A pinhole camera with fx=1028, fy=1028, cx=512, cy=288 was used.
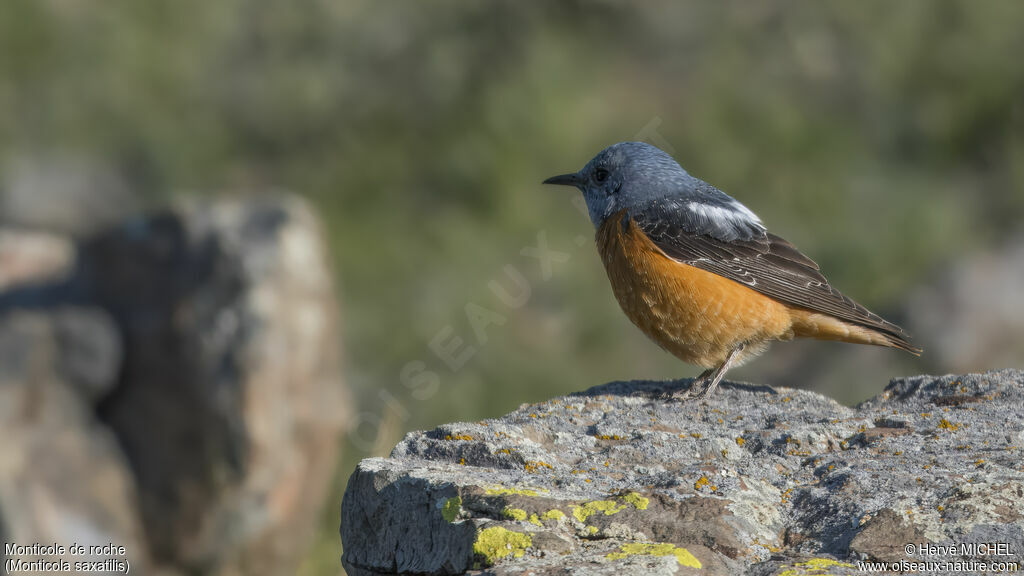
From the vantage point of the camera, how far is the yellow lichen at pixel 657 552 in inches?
129

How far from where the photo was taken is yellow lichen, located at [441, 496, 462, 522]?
3627 mm

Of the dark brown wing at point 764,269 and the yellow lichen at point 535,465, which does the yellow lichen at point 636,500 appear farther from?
the dark brown wing at point 764,269

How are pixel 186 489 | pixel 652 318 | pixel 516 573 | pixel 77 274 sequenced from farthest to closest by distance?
pixel 77 274, pixel 186 489, pixel 652 318, pixel 516 573

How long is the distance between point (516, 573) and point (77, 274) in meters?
8.03

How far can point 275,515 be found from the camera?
9180mm

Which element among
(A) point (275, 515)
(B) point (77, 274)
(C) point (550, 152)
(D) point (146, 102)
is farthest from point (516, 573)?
(D) point (146, 102)

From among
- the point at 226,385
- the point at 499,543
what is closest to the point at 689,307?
the point at 499,543

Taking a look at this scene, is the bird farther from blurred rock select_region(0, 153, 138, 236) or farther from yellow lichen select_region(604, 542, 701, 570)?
blurred rock select_region(0, 153, 138, 236)

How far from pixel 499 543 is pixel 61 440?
7073mm

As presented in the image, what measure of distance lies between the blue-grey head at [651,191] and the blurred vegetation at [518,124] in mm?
6463

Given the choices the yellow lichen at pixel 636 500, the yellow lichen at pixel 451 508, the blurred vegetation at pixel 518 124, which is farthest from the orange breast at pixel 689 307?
the blurred vegetation at pixel 518 124

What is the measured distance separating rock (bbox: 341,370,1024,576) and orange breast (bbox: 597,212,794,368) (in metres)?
0.83

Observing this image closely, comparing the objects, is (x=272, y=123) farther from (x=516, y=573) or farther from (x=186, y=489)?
(x=516, y=573)

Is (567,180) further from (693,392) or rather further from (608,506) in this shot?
(608,506)
